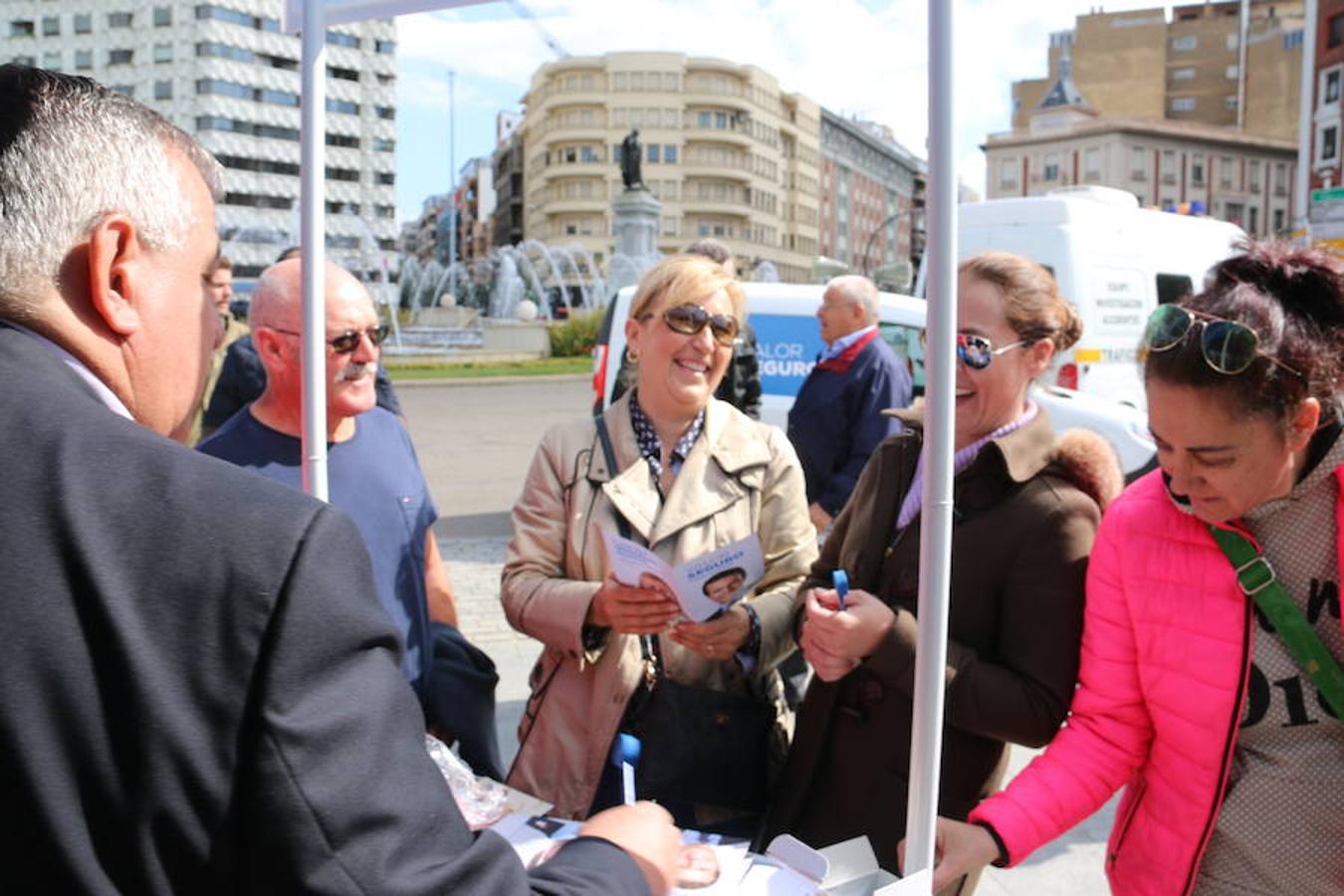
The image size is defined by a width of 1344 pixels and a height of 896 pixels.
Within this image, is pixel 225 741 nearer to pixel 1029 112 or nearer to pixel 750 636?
pixel 750 636

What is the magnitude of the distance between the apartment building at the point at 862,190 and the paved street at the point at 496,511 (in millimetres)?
98578

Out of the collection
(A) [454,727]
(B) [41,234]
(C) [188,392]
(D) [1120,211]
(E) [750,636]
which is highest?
(D) [1120,211]

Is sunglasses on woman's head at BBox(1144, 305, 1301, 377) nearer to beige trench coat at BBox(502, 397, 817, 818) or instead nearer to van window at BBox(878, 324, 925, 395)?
beige trench coat at BBox(502, 397, 817, 818)

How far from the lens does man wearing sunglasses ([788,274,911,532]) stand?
5.73m

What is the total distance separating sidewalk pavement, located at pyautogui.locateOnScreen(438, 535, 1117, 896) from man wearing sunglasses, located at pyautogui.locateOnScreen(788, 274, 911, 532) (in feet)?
4.92

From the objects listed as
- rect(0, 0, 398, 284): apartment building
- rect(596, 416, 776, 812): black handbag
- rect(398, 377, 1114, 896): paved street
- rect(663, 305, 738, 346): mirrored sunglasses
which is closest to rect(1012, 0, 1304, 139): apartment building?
rect(0, 0, 398, 284): apartment building

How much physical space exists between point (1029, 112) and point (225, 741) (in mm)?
102178

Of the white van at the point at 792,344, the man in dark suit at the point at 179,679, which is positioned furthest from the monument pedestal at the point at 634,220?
the man in dark suit at the point at 179,679

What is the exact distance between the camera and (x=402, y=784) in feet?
3.49

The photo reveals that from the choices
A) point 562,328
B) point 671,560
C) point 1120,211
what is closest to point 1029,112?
point 562,328

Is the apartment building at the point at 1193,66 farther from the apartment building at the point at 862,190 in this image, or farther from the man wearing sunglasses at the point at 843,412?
the man wearing sunglasses at the point at 843,412

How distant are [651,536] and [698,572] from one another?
38cm

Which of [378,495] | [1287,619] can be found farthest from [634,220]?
[1287,619]

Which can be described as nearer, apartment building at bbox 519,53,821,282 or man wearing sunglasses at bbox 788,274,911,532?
man wearing sunglasses at bbox 788,274,911,532
